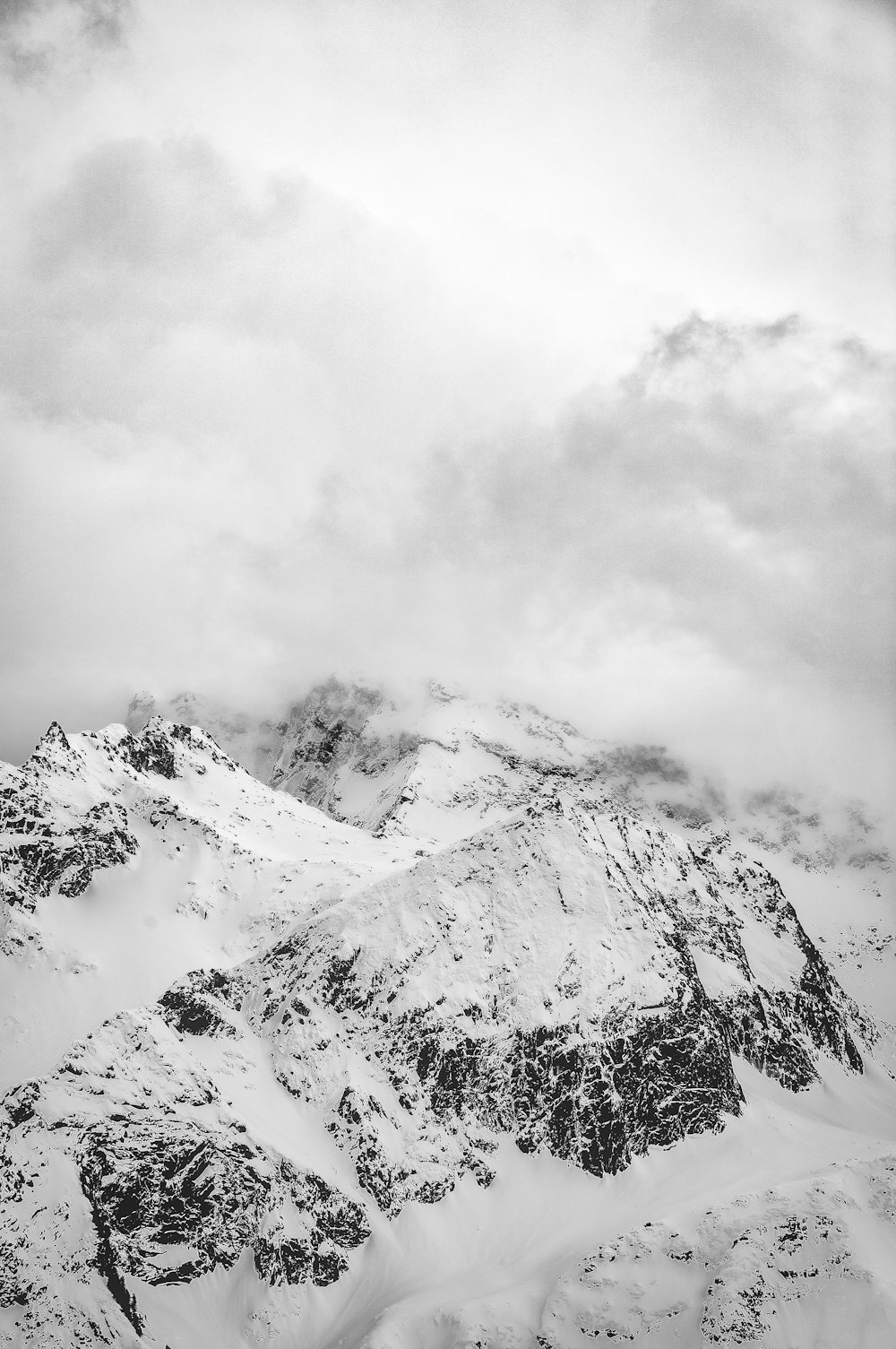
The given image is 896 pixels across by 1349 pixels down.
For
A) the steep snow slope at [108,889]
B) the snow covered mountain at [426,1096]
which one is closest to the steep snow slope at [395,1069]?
the snow covered mountain at [426,1096]

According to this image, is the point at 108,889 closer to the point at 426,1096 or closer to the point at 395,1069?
the point at 395,1069

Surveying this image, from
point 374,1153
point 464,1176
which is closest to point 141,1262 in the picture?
point 374,1153

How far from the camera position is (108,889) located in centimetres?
16688

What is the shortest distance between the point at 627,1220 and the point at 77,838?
119m

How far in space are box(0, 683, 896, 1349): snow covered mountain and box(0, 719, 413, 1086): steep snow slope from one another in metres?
0.64

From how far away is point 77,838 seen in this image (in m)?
171

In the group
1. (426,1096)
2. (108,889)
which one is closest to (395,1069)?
(426,1096)

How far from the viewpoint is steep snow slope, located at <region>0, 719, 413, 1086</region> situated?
14400 cm

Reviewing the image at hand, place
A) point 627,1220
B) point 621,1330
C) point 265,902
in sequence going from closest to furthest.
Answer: point 621,1330, point 627,1220, point 265,902

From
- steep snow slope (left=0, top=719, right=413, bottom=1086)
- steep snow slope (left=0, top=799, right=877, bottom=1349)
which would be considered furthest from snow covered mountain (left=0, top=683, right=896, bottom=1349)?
steep snow slope (left=0, top=719, right=413, bottom=1086)

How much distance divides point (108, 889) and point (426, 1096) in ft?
247

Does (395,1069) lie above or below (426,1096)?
above

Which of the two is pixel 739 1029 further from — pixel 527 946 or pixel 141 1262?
pixel 141 1262

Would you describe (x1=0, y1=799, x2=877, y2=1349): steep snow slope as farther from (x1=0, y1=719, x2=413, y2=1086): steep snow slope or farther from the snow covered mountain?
(x1=0, y1=719, x2=413, y2=1086): steep snow slope
